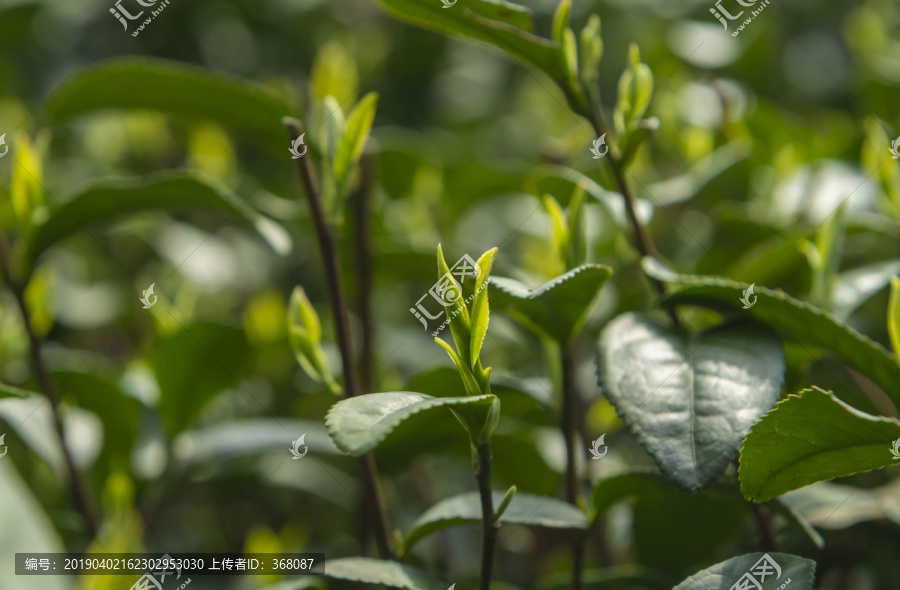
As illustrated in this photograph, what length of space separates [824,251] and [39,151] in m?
0.92

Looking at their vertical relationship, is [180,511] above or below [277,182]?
below

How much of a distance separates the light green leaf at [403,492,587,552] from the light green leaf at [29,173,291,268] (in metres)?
0.32

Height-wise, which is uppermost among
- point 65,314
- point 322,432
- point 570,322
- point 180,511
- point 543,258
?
point 570,322

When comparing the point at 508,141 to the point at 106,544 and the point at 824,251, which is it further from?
the point at 106,544

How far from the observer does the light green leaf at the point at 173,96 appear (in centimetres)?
80

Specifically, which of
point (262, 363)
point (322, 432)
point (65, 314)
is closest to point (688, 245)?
point (322, 432)

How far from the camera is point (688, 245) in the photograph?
107 centimetres

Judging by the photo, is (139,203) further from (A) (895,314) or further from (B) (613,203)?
(A) (895,314)

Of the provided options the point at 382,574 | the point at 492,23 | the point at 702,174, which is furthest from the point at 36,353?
the point at 702,174

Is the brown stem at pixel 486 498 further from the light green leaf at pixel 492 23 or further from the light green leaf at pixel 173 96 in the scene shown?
the light green leaf at pixel 173 96

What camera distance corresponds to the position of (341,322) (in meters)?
0.63

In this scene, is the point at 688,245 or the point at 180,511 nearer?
the point at 688,245

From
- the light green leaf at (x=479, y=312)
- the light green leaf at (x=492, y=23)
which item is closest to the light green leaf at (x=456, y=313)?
the light green leaf at (x=479, y=312)

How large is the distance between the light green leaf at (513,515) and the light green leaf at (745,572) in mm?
107
